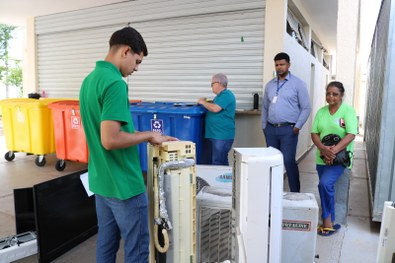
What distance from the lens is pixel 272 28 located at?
5309 mm

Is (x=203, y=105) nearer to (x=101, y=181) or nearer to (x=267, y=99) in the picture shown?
(x=267, y=99)

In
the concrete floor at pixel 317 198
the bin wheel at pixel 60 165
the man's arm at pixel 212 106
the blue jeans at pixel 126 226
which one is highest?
the man's arm at pixel 212 106

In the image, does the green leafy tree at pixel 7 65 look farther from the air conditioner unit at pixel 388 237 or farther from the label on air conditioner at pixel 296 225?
the air conditioner unit at pixel 388 237

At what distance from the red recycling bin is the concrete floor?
46cm

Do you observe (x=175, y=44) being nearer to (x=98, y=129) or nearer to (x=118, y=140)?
(x=98, y=129)

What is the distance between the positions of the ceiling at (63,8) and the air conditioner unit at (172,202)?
18.5ft

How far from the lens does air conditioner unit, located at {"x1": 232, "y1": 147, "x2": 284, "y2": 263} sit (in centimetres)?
172

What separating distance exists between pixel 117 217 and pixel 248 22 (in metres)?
4.48

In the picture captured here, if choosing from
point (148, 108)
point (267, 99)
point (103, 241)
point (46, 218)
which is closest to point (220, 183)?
point (103, 241)

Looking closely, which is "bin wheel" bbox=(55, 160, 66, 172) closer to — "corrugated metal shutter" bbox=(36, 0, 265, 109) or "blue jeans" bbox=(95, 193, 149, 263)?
"corrugated metal shutter" bbox=(36, 0, 265, 109)

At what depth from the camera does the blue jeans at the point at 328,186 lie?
350cm

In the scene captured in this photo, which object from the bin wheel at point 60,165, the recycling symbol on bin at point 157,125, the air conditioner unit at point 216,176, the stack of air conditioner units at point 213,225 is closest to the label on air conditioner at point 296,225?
the stack of air conditioner units at point 213,225

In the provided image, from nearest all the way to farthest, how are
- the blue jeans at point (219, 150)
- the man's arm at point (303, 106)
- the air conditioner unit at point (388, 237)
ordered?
Result: the air conditioner unit at point (388, 237) < the man's arm at point (303, 106) < the blue jeans at point (219, 150)

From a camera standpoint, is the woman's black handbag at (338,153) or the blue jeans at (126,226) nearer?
the blue jeans at (126,226)
